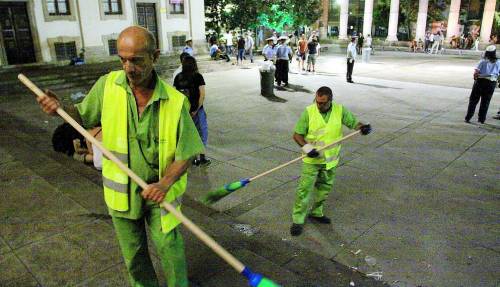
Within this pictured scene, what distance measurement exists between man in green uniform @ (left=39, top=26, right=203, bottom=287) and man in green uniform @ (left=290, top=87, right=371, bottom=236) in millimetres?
1888

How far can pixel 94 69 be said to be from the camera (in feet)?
61.0

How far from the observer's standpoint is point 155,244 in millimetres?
2670

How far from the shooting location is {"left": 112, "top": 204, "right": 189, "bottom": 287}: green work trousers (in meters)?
2.61

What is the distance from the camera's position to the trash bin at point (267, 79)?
11914 mm

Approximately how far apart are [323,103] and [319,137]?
383mm

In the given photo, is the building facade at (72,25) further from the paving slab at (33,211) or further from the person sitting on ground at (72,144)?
the paving slab at (33,211)

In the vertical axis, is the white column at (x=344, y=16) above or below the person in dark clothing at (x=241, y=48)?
above

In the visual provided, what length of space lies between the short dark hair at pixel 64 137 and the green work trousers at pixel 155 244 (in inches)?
153

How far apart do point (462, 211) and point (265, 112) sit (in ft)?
19.6

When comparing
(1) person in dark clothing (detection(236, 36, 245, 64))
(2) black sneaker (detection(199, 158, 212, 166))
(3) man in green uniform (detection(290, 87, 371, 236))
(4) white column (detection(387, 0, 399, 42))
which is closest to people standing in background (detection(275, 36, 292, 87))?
(1) person in dark clothing (detection(236, 36, 245, 64))

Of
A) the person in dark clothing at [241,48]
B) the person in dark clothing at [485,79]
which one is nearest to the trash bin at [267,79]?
the person in dark clothing at [485,79]

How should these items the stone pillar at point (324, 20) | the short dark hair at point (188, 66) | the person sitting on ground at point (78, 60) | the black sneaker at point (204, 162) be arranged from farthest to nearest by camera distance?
the stone pillar at point (324, 20) < the person sitting on ground at point (78, 60) < the black sneaker at point (204, 162) < the short dark hair at point (188, 66)

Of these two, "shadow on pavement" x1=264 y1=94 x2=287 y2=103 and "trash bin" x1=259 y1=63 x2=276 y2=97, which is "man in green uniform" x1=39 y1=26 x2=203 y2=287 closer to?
"shadow on pavement" x1=264 y1=94 x2=287 y2=103

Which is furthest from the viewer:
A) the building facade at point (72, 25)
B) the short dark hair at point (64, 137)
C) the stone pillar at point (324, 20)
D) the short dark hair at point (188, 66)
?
the stone pillar at point (324, 20)
